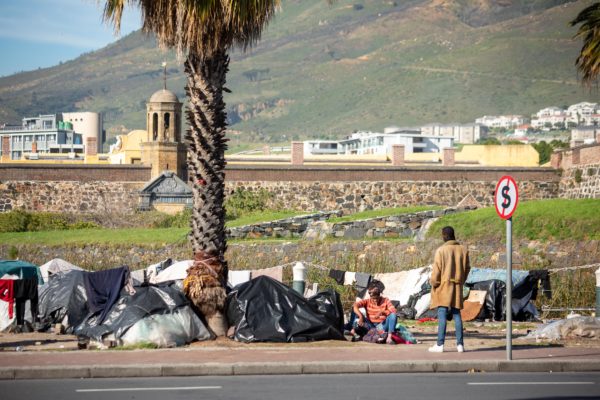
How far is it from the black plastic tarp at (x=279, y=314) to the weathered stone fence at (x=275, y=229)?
22.6 meters

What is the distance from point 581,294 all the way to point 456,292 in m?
9.59

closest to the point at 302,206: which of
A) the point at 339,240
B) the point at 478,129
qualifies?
the point at 339,240

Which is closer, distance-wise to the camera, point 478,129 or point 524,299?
point 524,299

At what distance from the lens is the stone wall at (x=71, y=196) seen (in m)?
53.3

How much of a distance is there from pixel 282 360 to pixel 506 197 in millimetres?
3884

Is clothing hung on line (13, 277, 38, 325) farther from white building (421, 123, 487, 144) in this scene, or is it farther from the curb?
white building (421, 123, 487, 144)

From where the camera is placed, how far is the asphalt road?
506 inches

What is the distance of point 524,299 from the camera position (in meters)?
24.3

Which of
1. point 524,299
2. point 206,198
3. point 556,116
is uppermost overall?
point 556,116

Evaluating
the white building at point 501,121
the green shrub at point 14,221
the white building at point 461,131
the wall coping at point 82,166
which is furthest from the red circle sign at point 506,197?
the white building at point 501,121

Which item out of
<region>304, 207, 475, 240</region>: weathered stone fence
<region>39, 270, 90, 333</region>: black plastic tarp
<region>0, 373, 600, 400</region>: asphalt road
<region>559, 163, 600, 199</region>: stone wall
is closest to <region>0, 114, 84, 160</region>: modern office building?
<region>559, 163, 600, 199</region>: stone wall

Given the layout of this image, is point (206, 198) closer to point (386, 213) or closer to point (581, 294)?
point (581, 294)

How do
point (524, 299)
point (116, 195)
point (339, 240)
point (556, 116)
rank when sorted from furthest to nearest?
point (556, 116), point (116, 195), point (339, 240), point (524, 299)

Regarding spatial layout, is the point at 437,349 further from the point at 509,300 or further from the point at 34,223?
the point at 34,223
